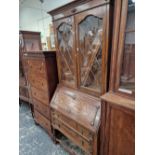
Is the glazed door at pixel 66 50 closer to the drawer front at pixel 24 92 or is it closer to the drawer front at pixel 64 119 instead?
the drawer front at pixel 64 119

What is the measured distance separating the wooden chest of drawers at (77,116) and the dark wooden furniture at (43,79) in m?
0.15

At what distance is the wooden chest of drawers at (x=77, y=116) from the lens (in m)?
1.37

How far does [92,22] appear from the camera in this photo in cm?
129

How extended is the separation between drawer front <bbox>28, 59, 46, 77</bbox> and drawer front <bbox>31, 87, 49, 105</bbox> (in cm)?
32

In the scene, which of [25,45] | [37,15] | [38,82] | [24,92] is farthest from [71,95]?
[37,15]

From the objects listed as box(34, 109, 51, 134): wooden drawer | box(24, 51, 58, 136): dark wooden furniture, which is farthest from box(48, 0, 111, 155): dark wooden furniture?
box(34, 109, 51, 134): wooden drawer

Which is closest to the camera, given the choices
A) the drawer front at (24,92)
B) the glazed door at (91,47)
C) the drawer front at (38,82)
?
the glazed door at (91,47)

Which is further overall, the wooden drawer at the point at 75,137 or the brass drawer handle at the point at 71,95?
the brass drawer handle at the point at 71,95

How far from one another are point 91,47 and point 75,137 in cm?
114

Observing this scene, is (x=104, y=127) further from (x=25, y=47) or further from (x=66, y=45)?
(x=25, y=47)

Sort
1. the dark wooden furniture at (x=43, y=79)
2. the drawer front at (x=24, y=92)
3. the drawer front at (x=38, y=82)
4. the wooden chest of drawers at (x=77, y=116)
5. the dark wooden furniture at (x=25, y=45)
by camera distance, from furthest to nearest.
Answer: the drawer front at (x=24, y=92) → the dark wooden furniture at (x=25, y=45) → the drawer front at (x=38, y=82) → the dark wooden furniture at (x=43, y=79) → the wooden chest of drawers at (x=77, y=116)

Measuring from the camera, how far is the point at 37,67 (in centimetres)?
200

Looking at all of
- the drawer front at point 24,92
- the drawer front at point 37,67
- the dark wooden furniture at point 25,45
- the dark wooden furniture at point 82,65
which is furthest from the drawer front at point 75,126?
the drawer front at point 24,92
